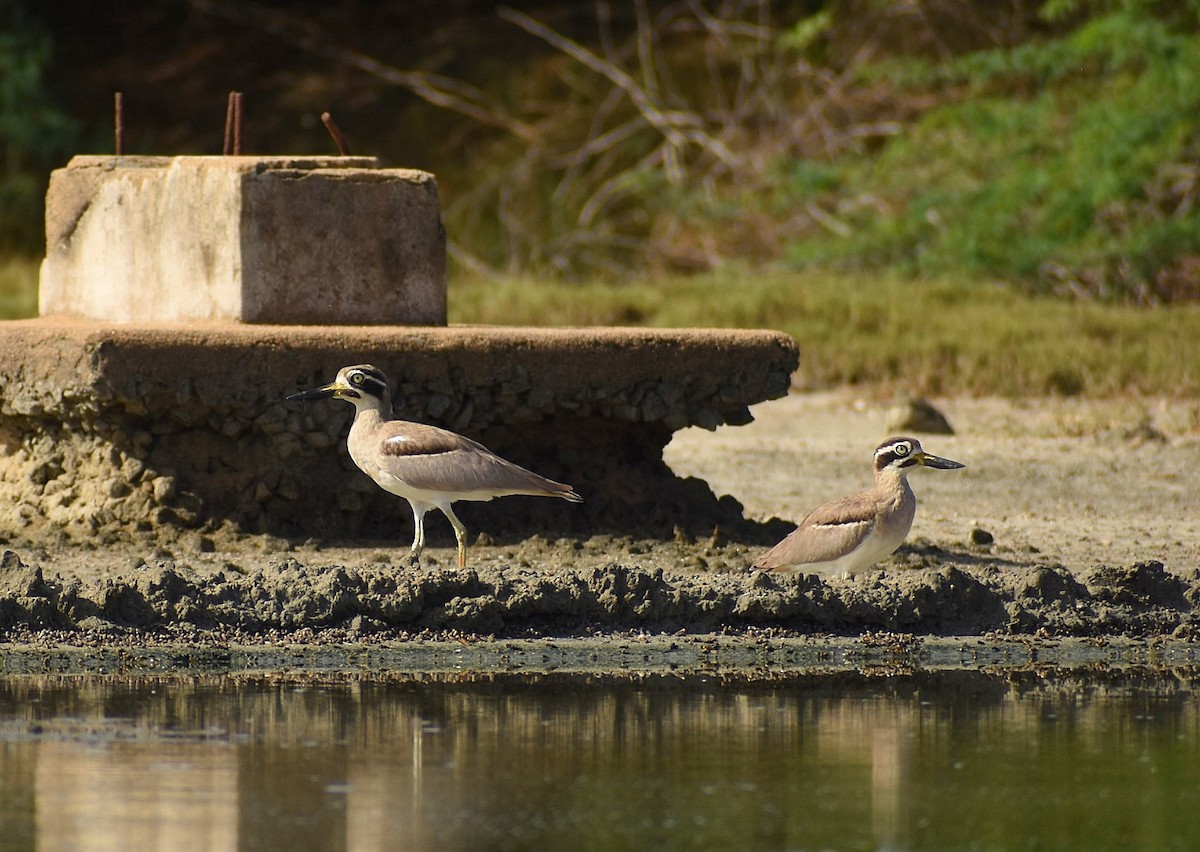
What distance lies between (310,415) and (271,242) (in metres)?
0.78

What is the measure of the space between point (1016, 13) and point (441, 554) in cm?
1419

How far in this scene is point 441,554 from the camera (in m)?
8.69

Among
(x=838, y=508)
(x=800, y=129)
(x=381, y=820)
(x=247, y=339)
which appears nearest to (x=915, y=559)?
(x=838, y=508)

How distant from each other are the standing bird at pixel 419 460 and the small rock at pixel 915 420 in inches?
189

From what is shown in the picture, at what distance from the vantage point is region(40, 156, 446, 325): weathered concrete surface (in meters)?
9.06

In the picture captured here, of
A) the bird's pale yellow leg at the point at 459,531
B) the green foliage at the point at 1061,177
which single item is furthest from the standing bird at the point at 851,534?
the green foliage at the point at 1061,177

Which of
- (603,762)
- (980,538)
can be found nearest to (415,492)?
(980,538)

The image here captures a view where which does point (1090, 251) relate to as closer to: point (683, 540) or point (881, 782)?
point (683, 540)

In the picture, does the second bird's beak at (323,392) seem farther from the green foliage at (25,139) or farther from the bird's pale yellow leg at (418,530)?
the green foliage at (25,139)

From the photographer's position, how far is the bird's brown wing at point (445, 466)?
26.8ft

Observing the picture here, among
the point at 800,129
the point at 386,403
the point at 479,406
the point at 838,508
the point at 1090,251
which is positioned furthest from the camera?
the point at 800,129

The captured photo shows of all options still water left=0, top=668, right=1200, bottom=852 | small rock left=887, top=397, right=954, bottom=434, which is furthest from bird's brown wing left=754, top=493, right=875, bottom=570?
small rock left=887, top=397, right=954, bottom=434

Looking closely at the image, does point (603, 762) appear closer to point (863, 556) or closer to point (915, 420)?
point (863, 556)

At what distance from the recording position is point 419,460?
8172 millimetres
